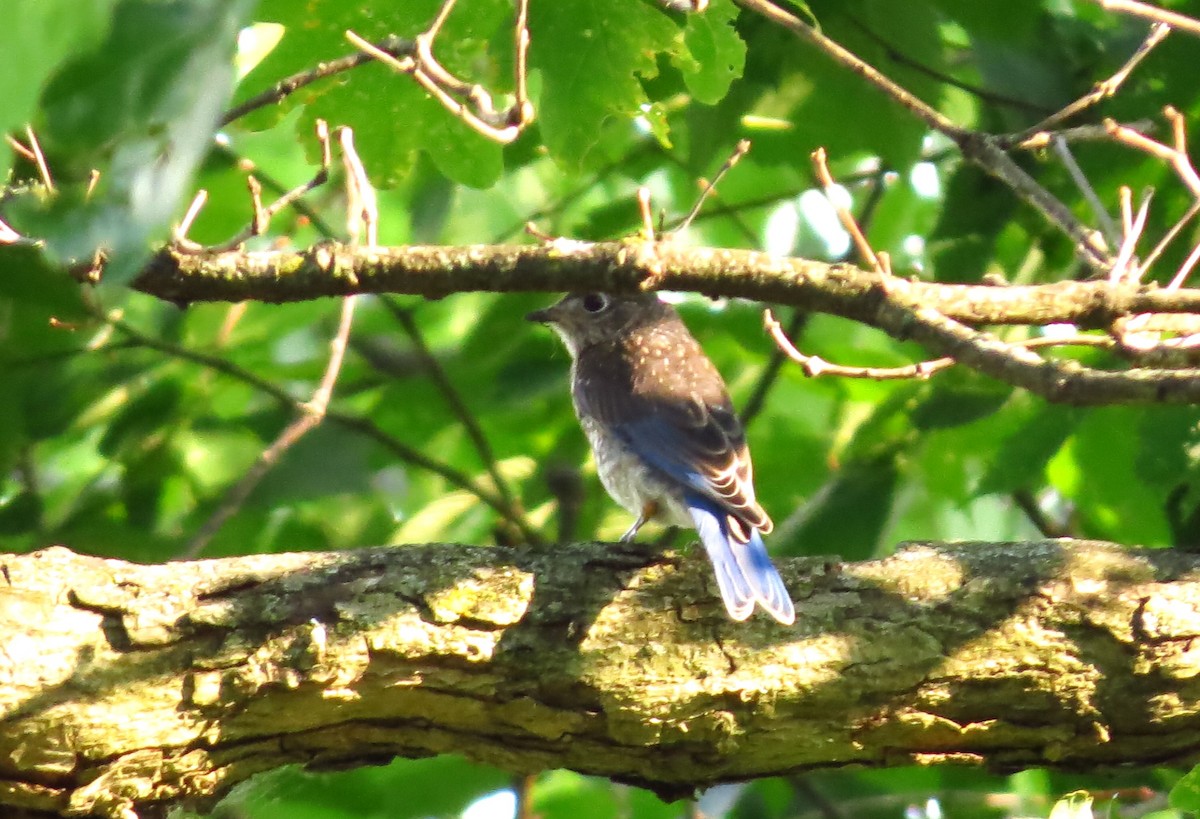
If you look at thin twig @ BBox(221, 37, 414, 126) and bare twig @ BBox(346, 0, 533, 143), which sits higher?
thin twig @ BBox(221, 37, 414, 126)

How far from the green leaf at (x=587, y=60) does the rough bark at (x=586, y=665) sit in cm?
87

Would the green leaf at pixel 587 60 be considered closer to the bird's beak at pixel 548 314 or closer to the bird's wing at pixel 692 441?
the bird's wing at pixel 692 441

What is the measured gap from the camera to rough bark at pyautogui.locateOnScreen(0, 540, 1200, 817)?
2.39 meters

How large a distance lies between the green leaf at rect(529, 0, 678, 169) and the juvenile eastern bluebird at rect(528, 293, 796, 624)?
87 centimetres

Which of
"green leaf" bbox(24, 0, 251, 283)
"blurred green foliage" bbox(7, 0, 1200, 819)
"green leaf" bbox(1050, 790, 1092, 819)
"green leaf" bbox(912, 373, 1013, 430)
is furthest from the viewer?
"green leaf" bbox(912, 373, 1013, 430)

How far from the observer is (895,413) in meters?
4.12

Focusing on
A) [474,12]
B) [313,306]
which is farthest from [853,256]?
[474,12]

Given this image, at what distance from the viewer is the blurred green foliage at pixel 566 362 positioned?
9.75 feet

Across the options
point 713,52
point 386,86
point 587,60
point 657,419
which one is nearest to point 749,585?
point 587,60

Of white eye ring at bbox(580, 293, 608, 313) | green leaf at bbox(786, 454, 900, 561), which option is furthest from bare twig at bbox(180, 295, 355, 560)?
white eye ring at bbox(580, 293, 608, 313)

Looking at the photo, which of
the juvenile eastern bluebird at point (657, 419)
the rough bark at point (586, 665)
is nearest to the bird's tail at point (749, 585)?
the rough bark at point (586, 665)

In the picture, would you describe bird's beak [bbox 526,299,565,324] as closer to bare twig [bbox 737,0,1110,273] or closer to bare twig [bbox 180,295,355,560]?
bare twig [bbox 180,295,355,560]

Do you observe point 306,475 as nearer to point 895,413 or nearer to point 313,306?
point 313,306

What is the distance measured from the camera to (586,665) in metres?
2.52
